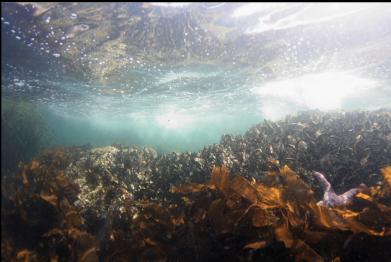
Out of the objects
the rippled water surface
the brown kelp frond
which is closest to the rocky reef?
the brown kelp frond

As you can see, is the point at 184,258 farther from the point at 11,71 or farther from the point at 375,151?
the point at 11,71

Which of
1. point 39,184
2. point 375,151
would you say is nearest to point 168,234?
point 39,184

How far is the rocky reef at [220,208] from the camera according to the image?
12.0 feet

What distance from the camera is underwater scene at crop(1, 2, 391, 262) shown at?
12.6 feet

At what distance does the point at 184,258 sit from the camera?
4.05 m

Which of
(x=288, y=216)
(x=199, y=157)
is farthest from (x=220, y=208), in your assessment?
(x=199, y=157)

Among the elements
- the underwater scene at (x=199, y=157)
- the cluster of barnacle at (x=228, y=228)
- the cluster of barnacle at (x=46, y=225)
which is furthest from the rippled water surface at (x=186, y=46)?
the cluster of barnacle at (x=228, y=228)

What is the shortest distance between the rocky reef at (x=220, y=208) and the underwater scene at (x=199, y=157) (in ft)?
0.08

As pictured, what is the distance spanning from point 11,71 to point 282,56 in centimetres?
1503

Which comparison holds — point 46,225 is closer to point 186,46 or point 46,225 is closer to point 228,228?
point 228,228

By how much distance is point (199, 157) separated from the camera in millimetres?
7859

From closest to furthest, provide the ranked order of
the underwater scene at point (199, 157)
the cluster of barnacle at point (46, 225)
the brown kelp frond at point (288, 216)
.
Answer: the brown kelp frond at point (288, 216)
the underwater scene at point (199, 157)
the cluster of barnacle at point (46, 225)

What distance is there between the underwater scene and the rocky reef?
0.03 m

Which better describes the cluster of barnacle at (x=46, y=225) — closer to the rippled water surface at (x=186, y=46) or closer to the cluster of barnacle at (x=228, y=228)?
the cluster of barnacle at (x=228, y=228)
